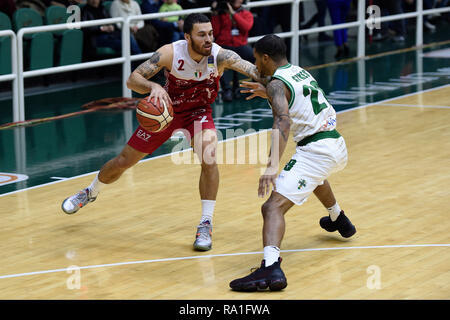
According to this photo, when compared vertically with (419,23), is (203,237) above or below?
below

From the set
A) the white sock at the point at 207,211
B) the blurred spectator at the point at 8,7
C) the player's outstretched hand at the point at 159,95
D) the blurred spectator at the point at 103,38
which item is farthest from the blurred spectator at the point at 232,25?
the player's outstretched hand at the point at 159,95

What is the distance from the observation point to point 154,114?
6773 mm

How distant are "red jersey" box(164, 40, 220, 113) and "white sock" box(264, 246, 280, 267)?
175cm

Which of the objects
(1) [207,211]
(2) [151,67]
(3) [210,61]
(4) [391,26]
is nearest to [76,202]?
(1) [207,211]

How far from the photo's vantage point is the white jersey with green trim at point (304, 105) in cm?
617

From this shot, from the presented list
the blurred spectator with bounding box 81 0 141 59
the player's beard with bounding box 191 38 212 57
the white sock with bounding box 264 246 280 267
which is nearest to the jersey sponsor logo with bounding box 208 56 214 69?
the player's beard with bounding box 191 38 212 57

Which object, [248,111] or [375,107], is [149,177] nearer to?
[248,111]

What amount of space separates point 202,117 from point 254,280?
185 cm

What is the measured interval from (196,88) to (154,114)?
0.56m

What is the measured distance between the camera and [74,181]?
902cm

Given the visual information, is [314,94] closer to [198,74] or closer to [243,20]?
[198,74]

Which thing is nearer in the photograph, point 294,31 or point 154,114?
point 154,114

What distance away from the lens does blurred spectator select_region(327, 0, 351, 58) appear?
16898mm

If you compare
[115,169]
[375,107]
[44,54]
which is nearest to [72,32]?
[44,54]
